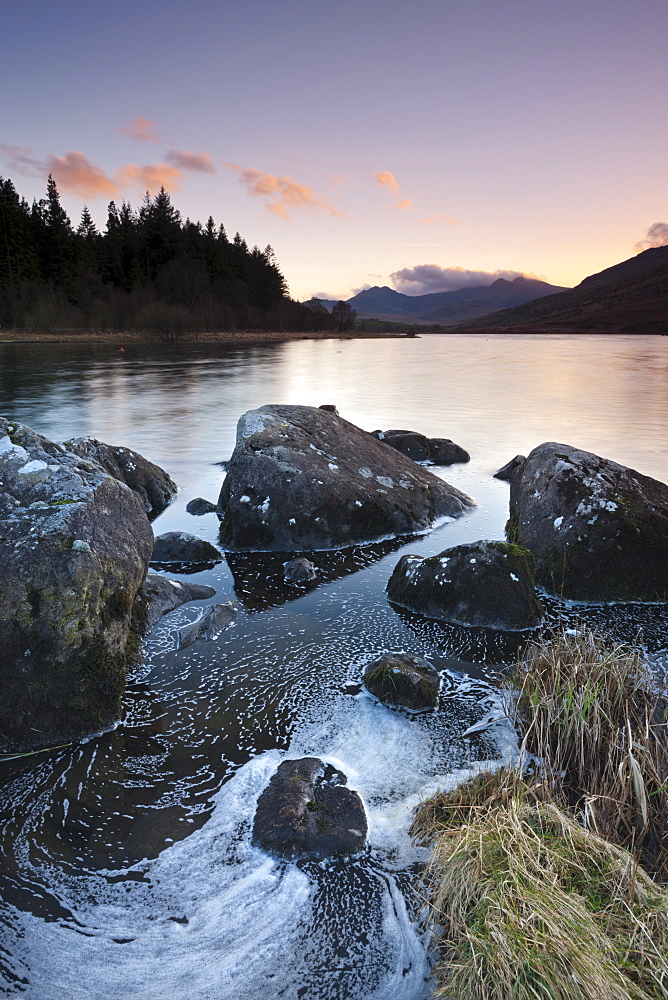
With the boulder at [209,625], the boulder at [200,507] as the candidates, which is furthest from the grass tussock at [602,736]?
the boulder at [200,507]

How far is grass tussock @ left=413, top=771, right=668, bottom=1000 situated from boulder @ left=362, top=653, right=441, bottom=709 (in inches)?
58.9

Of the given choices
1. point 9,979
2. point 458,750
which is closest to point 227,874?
point 9,979

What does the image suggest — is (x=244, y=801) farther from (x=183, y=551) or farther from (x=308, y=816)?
(x=183, y=551)

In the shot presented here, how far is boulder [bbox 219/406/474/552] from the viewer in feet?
30.4

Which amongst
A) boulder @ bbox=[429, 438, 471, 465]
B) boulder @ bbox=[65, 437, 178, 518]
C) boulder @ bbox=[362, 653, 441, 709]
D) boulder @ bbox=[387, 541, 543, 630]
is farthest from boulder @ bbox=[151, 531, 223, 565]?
boulder @ bbox=[429, 438, 471, 465]

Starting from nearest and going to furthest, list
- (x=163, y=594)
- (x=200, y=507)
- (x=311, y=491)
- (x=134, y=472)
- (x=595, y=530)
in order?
(x=163, y=594), (x=595, y=530), (x=311, y=491), (x=200, y=507), (x=134, y=472)

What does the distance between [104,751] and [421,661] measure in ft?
9.73

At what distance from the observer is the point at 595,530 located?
311 inches

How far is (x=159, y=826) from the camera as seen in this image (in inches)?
156

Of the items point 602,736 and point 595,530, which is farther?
point 595,530

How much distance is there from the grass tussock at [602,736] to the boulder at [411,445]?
10711 mm

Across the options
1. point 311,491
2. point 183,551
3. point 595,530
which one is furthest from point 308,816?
point 311,491

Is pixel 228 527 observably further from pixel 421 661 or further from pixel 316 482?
pixel 421 661

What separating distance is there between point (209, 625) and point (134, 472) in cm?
591
